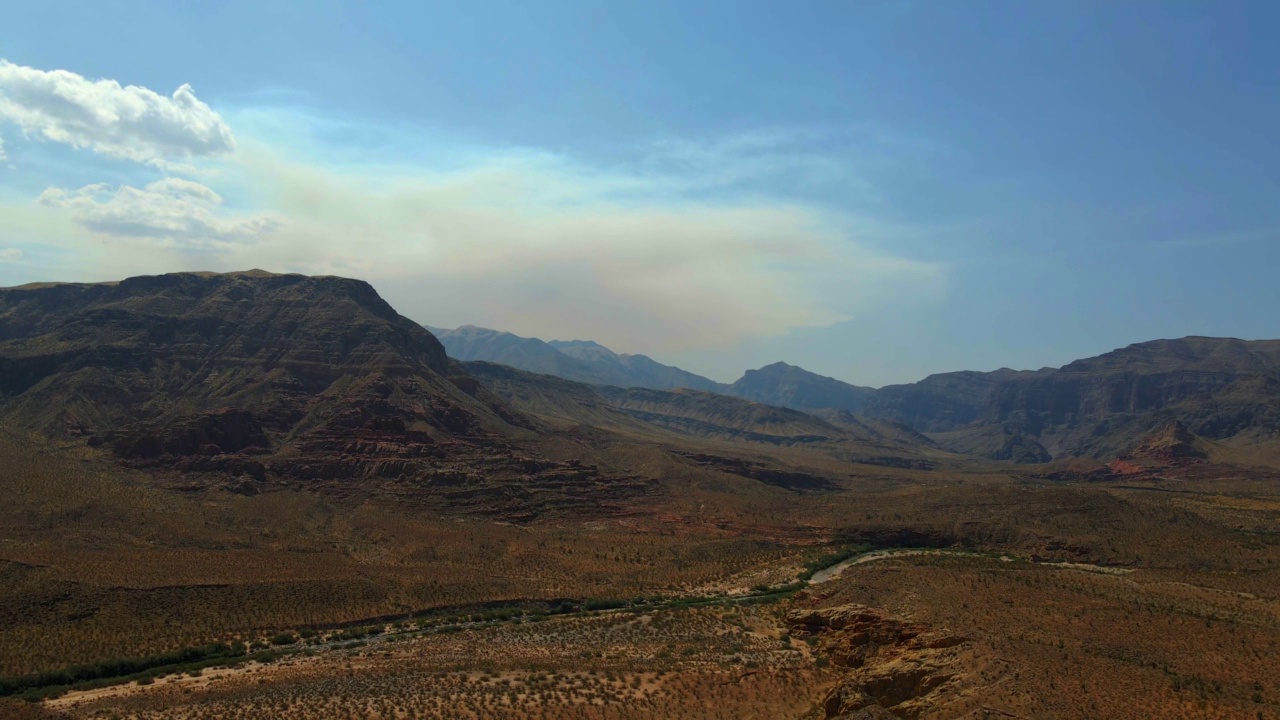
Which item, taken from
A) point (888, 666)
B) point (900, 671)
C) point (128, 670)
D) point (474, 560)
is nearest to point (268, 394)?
point (474, 560)

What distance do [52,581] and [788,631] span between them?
1805 inches

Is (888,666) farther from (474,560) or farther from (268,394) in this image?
(268,394)

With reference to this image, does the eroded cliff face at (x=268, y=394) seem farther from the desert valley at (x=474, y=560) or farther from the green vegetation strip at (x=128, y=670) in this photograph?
the green vegetation strip at (x=128, y=670)

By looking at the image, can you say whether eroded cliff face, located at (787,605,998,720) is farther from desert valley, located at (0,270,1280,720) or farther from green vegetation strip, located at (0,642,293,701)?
green vegetation strip, located at (0,642,293,701)

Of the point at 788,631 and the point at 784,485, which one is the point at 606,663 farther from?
the point at 784,485

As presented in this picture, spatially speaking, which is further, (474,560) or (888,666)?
(474,560)

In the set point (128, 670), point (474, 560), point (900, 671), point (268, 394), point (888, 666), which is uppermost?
point (268, 394)

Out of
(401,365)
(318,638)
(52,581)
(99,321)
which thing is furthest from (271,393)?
(318,638)

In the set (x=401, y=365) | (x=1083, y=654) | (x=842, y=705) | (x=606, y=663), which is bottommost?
(x=606, y=663)

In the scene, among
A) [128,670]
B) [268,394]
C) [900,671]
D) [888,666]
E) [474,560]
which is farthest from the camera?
[268,394]

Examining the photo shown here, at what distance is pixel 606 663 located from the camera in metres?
40.7

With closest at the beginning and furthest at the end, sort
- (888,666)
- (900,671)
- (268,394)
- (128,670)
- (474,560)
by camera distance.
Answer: (900,671), (888,666), (128,670), (474,560), (268,394)

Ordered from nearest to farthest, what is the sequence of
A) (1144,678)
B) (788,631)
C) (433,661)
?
(1144,678), (433,661), (788,631)

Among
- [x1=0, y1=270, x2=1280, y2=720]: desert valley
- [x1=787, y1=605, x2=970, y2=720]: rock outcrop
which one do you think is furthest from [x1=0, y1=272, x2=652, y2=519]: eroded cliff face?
[x1=787, y1=605, x2=970, y2=720]: rock outcrop
